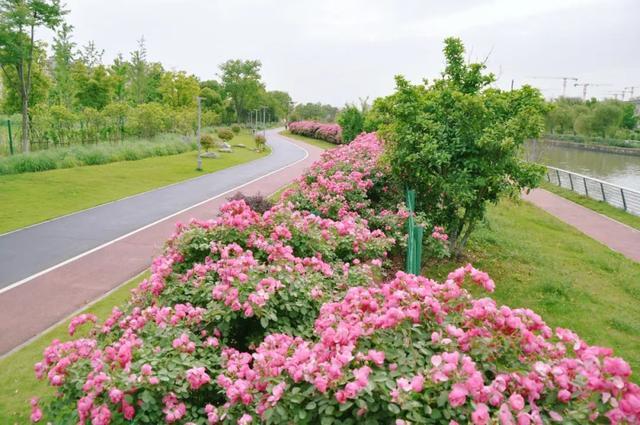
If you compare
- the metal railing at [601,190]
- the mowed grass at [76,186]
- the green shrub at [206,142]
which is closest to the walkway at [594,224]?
the metal railing at [601,190]

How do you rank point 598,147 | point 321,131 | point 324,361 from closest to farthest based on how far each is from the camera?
1. point 324,361
2. point 321,131
3. point 598,147

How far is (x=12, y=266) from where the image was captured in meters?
8.86

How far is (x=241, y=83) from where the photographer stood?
7388cm

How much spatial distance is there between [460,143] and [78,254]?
8.14m

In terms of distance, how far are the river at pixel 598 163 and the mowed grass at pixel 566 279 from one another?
1876 centimetres

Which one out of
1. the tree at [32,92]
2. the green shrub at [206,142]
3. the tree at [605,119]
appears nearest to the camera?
the tree at [32,92]

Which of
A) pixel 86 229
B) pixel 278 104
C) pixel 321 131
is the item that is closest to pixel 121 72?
pixel 321 131

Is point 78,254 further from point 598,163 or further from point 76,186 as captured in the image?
point 598,163

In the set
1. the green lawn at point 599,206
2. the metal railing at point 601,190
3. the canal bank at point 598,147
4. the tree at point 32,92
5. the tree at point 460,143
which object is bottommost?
the green lawn at point 599,206

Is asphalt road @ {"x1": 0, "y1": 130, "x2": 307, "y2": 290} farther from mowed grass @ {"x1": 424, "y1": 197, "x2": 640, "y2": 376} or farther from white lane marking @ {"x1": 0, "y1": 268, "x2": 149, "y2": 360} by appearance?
mowed grass @ {"x1": 424, "y1": 197, "x2": 640, "y2": 376}

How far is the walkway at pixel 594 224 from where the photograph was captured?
13023 mm

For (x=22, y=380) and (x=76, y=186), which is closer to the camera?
(x=22, y=380)

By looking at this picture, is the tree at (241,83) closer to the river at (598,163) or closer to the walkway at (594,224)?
the river at (598,163)

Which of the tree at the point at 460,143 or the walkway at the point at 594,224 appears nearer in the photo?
the tree at the point at 460,143
